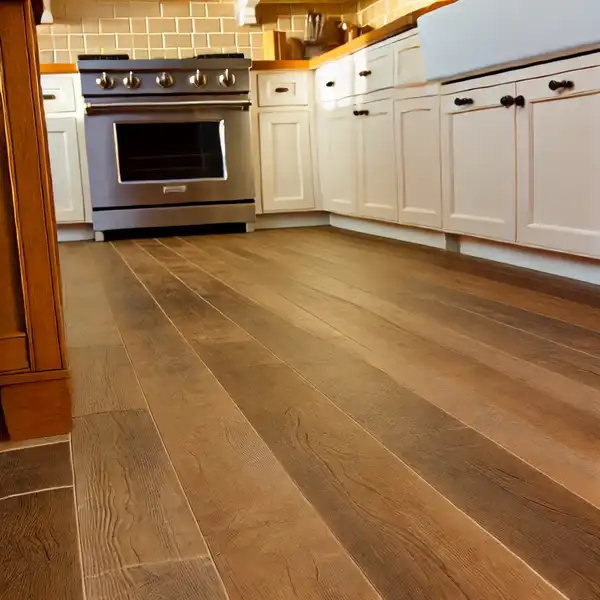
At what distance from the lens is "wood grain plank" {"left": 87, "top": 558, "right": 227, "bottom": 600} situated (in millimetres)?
798

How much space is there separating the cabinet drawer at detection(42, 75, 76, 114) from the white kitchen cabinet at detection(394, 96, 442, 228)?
187 cm

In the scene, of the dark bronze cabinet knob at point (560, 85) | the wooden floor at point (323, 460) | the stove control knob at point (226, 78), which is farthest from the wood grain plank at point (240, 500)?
the stove control knob at point (226, 78)

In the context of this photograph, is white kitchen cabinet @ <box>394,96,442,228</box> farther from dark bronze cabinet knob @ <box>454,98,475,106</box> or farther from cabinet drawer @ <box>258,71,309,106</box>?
cabinet drawer @ <box>258,71,309,106</box>

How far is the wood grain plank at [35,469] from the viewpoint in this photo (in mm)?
1083

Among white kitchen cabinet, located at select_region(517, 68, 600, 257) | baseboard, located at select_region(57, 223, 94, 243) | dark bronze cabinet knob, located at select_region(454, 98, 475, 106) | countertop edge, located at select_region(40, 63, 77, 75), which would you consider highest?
countertop edge, located at select_region(40, 63, 77, 75)

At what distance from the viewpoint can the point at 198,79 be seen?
4.45 m

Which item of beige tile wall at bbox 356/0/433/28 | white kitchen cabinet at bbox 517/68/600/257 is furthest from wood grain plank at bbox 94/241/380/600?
beige tile wall at bbox 356/0/433/28

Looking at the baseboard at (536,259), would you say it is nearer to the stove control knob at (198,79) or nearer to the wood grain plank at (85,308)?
the wood grain plank at (85,308)

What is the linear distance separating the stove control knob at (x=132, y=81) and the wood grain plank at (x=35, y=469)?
3463 mm

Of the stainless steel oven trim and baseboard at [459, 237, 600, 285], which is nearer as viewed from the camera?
baseboard at [459, 237, 600, 285]

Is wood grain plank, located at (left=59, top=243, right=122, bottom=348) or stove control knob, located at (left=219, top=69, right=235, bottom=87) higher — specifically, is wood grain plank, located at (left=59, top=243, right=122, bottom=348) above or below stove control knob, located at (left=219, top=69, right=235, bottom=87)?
below

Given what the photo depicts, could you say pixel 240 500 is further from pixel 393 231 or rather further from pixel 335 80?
pixel 335 80

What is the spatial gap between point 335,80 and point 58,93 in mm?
1527

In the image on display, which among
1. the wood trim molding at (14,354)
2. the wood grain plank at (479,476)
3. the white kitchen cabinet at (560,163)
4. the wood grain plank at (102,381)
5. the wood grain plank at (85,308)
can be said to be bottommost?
the wood grain plank at (479,476)
